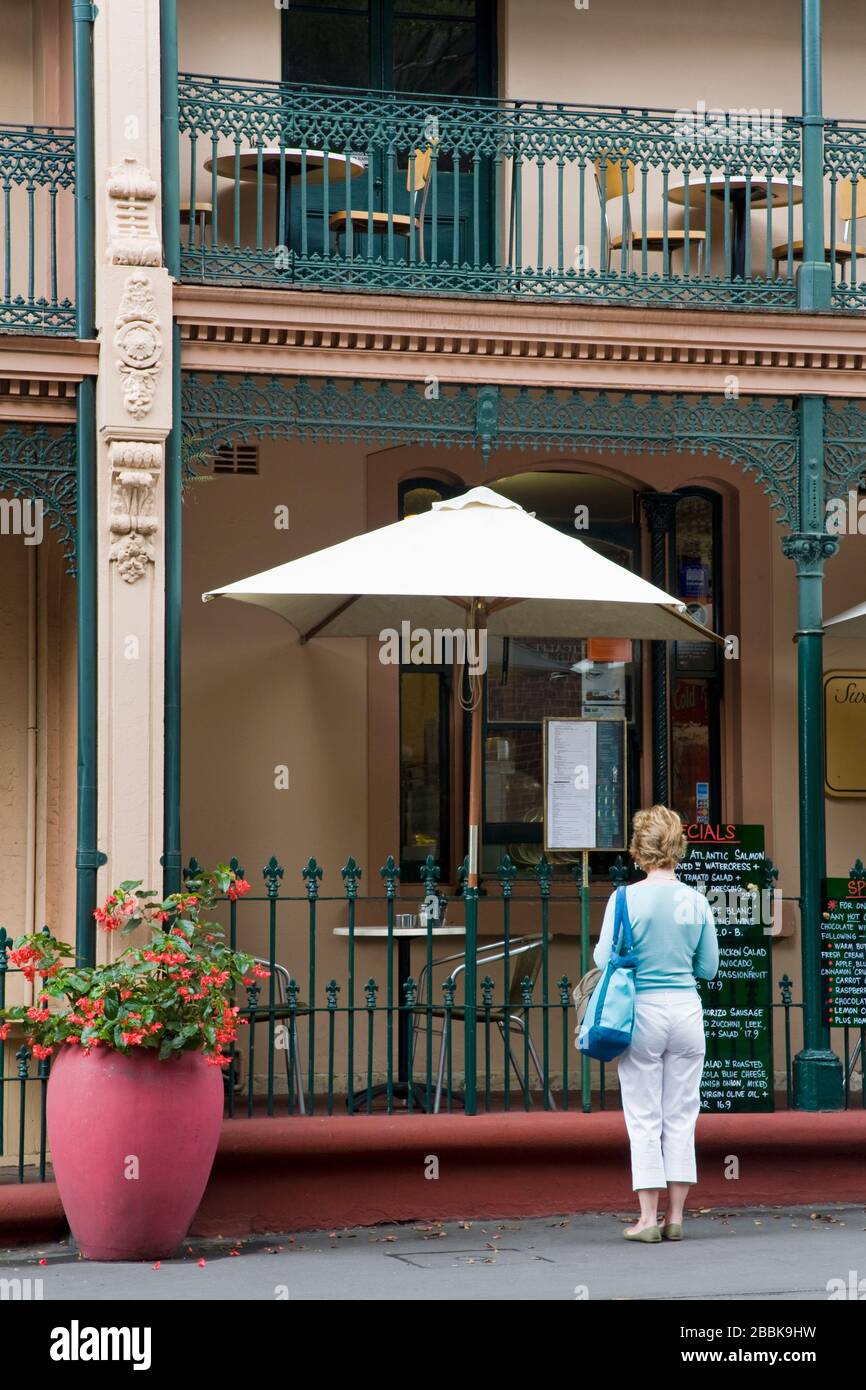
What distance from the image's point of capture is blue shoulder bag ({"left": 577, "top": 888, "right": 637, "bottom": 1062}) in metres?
7.57

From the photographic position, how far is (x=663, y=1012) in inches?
302

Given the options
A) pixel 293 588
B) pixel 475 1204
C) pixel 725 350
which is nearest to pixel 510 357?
pixel 725 350

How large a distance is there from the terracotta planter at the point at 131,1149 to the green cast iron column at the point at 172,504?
117 centimetres

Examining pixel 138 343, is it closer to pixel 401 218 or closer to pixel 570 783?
pixel 401 218

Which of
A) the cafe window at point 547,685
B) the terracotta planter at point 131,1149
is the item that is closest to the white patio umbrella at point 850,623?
the cafe window at point 547,685

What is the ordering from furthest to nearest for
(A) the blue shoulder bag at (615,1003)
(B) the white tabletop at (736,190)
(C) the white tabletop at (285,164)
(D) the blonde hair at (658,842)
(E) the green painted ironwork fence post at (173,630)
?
(B) the white tabletop at (736,190) < (C) the white tabletop at (285,164) < (E) the green painted ironwork fence post at (173,630) < (D) the blonde hair at (658,842) < (A) the blue shoulder bag at (615,1003)

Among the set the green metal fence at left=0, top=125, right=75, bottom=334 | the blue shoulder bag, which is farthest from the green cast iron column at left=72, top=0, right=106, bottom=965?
the blue shoulder bag

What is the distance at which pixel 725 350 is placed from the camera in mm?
9672

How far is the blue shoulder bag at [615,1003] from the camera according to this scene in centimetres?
757

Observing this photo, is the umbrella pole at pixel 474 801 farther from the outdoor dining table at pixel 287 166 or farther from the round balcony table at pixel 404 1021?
the outdoor dining table at pixel 287 166

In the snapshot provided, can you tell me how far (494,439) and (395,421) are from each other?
19.6 inches

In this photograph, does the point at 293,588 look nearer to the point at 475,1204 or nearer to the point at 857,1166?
the point at 475,1204

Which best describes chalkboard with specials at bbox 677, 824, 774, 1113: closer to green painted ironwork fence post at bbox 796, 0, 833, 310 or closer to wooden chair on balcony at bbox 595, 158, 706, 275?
green painted ironwork fence post at bbox 796, 0, 833, 310

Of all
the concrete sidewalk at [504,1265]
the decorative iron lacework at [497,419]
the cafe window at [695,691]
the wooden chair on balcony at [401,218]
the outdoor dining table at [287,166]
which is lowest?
the concrete sidewalk at [504,1265]
